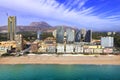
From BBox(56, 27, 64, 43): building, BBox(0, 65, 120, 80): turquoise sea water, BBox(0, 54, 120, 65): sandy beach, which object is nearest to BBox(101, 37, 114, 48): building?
BBox(56, 27, 64, 43): building

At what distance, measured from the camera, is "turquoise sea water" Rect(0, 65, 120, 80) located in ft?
86.5

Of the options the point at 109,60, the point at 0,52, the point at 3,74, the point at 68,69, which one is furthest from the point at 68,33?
the point at 3,74

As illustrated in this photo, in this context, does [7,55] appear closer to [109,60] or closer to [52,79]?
[109,60]

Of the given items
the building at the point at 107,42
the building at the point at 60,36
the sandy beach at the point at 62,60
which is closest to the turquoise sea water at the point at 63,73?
the sandy beach at the point at 62,60

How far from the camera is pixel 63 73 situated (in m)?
28.9

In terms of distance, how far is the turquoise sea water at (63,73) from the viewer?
26.4 meters

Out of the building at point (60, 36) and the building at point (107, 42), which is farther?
the building at point (60, 36)

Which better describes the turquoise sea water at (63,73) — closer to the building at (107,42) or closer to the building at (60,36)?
the building at (107,42)

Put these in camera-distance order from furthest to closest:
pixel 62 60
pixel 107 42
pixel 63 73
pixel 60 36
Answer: pixel 60 36 → pixel 107 42 → pixel 62 60 → pixel 63 73

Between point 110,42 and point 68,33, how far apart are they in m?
12.9

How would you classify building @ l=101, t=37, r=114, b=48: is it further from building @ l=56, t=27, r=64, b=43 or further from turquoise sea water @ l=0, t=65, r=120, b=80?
turquoise sea water @ l=0, t=65, r=120, b=80

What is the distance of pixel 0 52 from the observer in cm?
4500

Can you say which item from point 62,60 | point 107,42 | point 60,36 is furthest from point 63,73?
point 60,36

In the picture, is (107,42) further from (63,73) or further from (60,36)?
(63,73)
